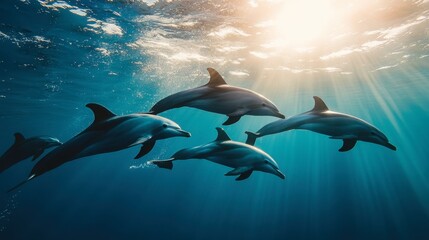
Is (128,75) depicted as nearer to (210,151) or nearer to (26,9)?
(26,9)

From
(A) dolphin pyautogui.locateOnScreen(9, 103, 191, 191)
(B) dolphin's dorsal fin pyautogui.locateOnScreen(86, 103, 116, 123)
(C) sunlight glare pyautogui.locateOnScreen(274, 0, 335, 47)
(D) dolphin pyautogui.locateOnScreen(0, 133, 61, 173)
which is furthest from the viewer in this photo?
(C) sunlight glare pyautogui.locateOnScreen(274, 0, 335, 47)

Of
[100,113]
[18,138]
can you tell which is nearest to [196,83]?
[18,138]

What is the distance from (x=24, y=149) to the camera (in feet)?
18.4

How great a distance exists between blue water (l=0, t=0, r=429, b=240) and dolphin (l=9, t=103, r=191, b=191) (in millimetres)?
9073

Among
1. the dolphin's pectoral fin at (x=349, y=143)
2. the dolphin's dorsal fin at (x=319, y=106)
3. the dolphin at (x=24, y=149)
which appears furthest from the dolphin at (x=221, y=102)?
the dolphin at (x=24, y=149)

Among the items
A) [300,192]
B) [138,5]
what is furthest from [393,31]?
[300,192]

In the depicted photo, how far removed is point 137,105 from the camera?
3788 cm

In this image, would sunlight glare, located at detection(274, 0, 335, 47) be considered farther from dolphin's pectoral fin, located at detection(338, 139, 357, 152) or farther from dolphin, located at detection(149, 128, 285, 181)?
dolphin, located at detection(149, 128, 285, 181)

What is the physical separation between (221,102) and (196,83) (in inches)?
901

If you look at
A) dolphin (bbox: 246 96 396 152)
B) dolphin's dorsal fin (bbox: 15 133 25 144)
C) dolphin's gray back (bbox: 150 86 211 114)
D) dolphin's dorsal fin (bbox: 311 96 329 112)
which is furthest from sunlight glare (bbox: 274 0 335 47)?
dolphin's dorsal fin (bbox: 15 133 25 144)

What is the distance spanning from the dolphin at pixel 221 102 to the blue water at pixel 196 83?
27.5 feet

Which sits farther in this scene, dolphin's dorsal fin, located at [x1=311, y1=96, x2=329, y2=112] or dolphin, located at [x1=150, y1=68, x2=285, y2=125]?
dolphin's dorsal fin, located at [x1=311, y1=96, x2=329, y2=112]

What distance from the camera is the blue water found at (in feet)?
42.8

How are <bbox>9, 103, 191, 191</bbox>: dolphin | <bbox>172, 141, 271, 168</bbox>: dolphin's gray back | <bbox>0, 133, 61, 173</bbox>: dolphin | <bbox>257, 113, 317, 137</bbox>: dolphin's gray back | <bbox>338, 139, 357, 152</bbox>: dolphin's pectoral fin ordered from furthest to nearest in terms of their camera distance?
<bbox>0, 133, 61, 173</bbox>: dolphin, <bbox>172, 141, 271, 168</bbox>: dolphin's gray back, <bbox>338, 139, 357, 152</bbox>: dolphin's pectoral fin, <bbox>257, 113, 317, 137</bbox>: dolphin's gray back, <bbox>9, 103, 191, 191</bbox>: dolphin
